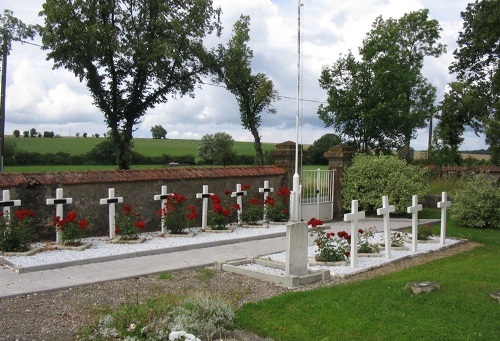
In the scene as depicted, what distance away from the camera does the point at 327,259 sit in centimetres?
937

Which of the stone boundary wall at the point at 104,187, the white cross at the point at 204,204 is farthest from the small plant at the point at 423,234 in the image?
the white cross at the point at 204,204

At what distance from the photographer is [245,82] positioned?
28.8 m

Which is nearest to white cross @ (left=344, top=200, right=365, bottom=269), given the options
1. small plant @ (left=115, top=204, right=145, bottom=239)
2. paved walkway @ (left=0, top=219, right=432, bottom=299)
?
paved walkway @ (left=0, top=219, right=432, bottom=299)

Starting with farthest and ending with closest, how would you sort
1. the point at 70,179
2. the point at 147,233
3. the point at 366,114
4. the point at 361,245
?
the point at 366,114
the point at 147,233
the point at 70,179
the point at 361,245


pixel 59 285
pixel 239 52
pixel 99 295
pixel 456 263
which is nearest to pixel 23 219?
pixel 59 285

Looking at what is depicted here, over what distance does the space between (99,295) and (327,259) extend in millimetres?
4247

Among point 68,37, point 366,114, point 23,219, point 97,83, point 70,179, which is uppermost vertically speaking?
point 68,37

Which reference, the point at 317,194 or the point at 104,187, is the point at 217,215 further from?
the point at 317,194

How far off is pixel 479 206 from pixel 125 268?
11192mm

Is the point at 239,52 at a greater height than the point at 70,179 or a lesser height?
greater

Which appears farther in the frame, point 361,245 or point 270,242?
point 270,242

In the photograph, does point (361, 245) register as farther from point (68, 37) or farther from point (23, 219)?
point (68, 37)

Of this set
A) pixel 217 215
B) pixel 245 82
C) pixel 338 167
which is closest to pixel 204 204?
pixel 217 215

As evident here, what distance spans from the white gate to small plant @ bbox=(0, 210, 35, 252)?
835 centimetres
